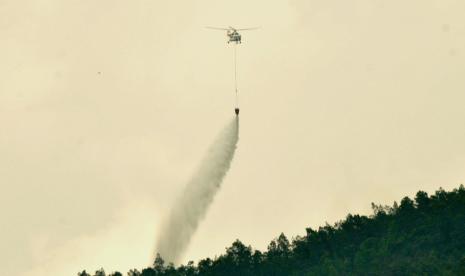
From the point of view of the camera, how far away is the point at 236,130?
19988 centimetres

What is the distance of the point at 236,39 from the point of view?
19662cm

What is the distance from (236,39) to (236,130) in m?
11.4
